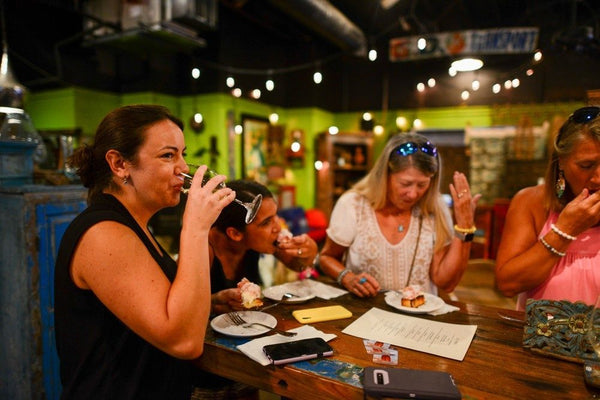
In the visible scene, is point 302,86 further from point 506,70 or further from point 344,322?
point 344,322

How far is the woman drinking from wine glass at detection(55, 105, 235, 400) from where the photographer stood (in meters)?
1.13

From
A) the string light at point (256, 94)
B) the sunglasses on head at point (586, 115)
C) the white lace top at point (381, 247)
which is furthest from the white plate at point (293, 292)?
the string light at point (256, 94)

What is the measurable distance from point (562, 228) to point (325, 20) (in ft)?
18.1

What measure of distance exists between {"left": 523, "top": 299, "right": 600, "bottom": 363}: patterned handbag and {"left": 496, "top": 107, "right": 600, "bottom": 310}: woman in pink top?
0.32 m

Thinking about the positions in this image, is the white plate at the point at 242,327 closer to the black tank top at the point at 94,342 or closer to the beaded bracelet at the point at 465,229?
the black tank top at the point at 94,342

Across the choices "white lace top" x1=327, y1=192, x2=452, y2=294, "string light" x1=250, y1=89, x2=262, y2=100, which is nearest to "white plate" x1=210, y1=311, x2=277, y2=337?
"white lace top" x1=327, y1=192, x2=452, y2=294

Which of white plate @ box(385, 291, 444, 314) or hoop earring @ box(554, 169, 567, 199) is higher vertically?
hoop earring @ box(554, 169, 567, 199)

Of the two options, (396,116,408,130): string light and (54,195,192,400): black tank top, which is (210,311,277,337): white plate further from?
(396,116,408,130): string light

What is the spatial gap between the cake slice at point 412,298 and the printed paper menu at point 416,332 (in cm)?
8

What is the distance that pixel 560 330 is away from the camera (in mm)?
1368

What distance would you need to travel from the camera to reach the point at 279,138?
353 inches

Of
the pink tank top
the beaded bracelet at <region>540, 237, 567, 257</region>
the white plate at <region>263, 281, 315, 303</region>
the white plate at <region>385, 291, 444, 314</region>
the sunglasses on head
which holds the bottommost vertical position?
the white plate at <region>263, 281, 315, 303</region>

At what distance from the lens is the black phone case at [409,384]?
1077 millimetres

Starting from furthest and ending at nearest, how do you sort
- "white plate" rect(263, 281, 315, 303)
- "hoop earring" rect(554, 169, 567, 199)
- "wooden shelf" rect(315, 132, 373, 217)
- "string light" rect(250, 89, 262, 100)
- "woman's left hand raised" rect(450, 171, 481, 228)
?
"wooden shelf" rect(315, 132, 373, 217) < "string light" rect(250, 89, 262, 100) < "woman's left hand raised" rect(450, 171, 481, 228) < "white plate" rect(263, 281, 315, 303) < "hoop earring" rect(554, 169, 567, 199)
